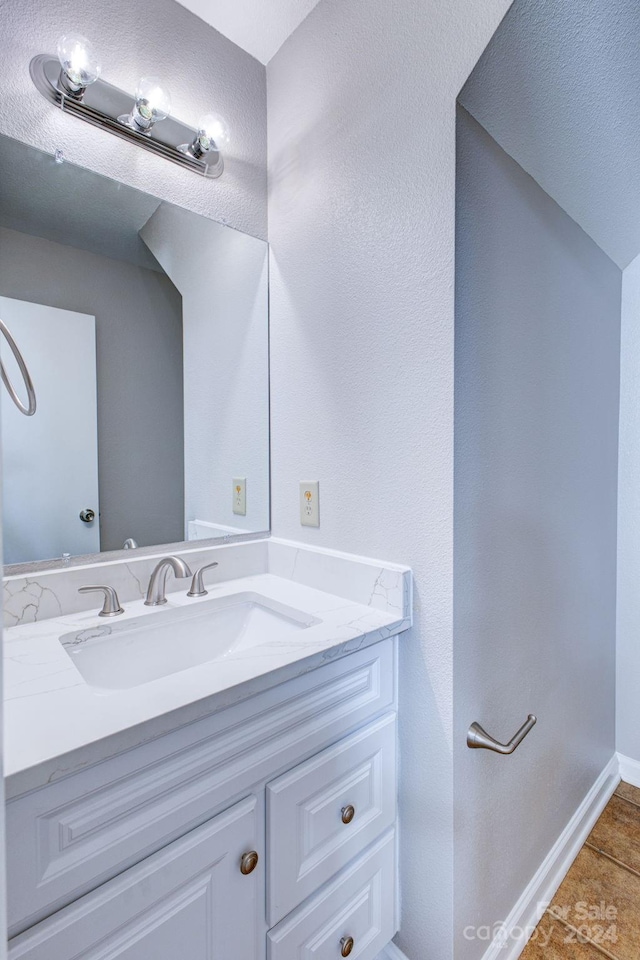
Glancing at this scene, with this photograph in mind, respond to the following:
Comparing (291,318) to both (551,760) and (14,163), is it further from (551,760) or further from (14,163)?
(551,760)

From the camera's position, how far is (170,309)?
4.27 ft

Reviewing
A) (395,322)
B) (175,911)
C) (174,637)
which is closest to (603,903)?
(175,911)

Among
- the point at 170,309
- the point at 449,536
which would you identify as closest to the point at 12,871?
the point at 449,536

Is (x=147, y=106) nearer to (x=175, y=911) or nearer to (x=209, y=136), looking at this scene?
(x=209, y=136)

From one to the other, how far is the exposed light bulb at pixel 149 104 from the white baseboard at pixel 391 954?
203 cm

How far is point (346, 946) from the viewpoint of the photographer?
97cm

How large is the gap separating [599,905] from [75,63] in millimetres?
2441

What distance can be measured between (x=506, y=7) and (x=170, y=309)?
0.94m

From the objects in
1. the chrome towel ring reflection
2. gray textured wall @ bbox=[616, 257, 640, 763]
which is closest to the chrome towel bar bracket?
gray textured wall @ bbox=[616, 257, 640, 763]

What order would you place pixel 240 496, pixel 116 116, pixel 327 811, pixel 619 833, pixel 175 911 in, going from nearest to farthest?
pixel 175 911
pixel 327 811
pixel 116 116
pixel 240 496
pixel 619 833

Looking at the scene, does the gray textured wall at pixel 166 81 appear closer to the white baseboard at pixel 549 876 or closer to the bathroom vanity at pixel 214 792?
the bathroom vanity at pixel 214 792

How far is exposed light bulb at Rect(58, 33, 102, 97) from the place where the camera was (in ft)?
3.39

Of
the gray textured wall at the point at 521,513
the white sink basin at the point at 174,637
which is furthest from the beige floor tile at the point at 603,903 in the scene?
the white sink basin at the point at 174,637

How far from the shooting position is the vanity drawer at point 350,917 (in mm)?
875
